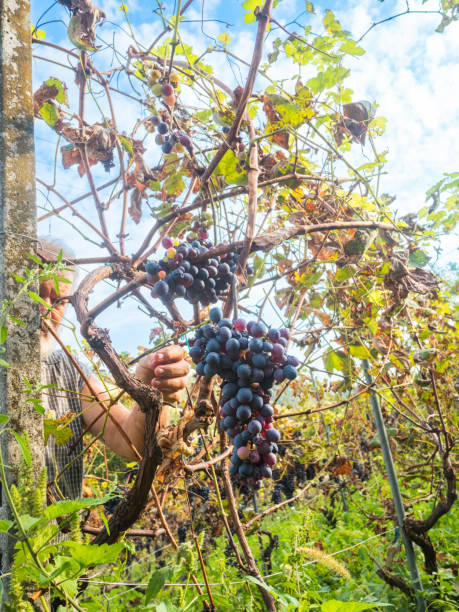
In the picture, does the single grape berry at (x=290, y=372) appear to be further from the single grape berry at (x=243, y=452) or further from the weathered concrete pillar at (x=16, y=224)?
the weathered concrete pillar at (x=16, y=224)

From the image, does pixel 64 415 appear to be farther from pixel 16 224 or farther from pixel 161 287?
pixel 16 224

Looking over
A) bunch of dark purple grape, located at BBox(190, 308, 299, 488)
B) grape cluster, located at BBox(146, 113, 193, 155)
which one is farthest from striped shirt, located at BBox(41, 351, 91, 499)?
grape cluster, located at BBox(146, 113, 193, 155)

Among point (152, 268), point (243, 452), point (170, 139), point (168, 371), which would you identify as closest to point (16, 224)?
point (168, 371)

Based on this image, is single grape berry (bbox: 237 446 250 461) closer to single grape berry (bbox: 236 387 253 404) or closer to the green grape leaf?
single grape berry (bbox: 236 387 253 404)

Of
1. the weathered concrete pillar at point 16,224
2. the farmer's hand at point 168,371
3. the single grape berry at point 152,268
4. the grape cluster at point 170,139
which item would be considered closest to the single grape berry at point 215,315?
the farmer's hand at point 168,371

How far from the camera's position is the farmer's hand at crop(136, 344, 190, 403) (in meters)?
1.21

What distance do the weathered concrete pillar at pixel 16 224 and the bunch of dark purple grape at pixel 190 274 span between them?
0.66m

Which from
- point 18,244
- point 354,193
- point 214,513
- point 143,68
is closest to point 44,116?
point 143,68

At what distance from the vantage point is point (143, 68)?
1895 millimetres

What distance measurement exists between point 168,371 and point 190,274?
0.48 metres

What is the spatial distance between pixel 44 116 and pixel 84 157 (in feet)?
0.67

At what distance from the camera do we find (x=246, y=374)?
121 centimetres

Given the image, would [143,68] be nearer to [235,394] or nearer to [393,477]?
[235,394]

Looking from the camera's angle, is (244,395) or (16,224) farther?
(244,395)
